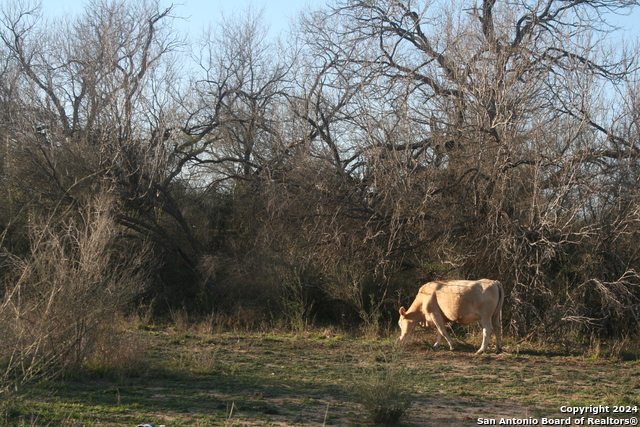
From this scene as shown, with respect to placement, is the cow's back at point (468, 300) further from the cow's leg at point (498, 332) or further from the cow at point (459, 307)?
the cow's leg at point (498, 332)

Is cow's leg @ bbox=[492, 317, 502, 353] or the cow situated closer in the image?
the cow

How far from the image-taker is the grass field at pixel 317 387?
6469 millimetres

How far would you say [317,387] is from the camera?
8234 millimetres

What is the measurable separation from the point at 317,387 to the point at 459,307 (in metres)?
3.97

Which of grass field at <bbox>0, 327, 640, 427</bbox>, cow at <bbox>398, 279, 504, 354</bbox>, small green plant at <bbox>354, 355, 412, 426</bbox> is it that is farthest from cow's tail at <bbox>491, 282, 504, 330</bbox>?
small green plant at <bbox>354, 355, 412, 426</bbox>

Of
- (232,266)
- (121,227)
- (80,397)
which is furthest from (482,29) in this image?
(80,397)

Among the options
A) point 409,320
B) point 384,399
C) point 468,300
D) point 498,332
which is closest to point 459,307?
point 468,300

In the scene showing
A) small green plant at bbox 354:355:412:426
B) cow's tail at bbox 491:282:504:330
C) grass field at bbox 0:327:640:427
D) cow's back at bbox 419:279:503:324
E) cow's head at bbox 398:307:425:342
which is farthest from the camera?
cow's head at bbox 398:307:425:342

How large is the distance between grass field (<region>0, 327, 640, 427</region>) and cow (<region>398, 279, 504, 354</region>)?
491mm

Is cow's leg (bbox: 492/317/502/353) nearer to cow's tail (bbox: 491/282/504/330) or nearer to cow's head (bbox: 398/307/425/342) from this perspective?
cow's tail (bbox: 491/282/504/330)

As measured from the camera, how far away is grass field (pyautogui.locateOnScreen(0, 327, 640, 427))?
647 cm

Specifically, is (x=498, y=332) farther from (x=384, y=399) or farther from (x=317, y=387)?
(x=384, y=399)

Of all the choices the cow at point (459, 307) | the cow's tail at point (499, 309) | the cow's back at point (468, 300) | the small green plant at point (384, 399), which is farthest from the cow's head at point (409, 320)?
the small green plant at point (384, 399)

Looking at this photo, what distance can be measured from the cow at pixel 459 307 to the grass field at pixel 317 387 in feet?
1.61
